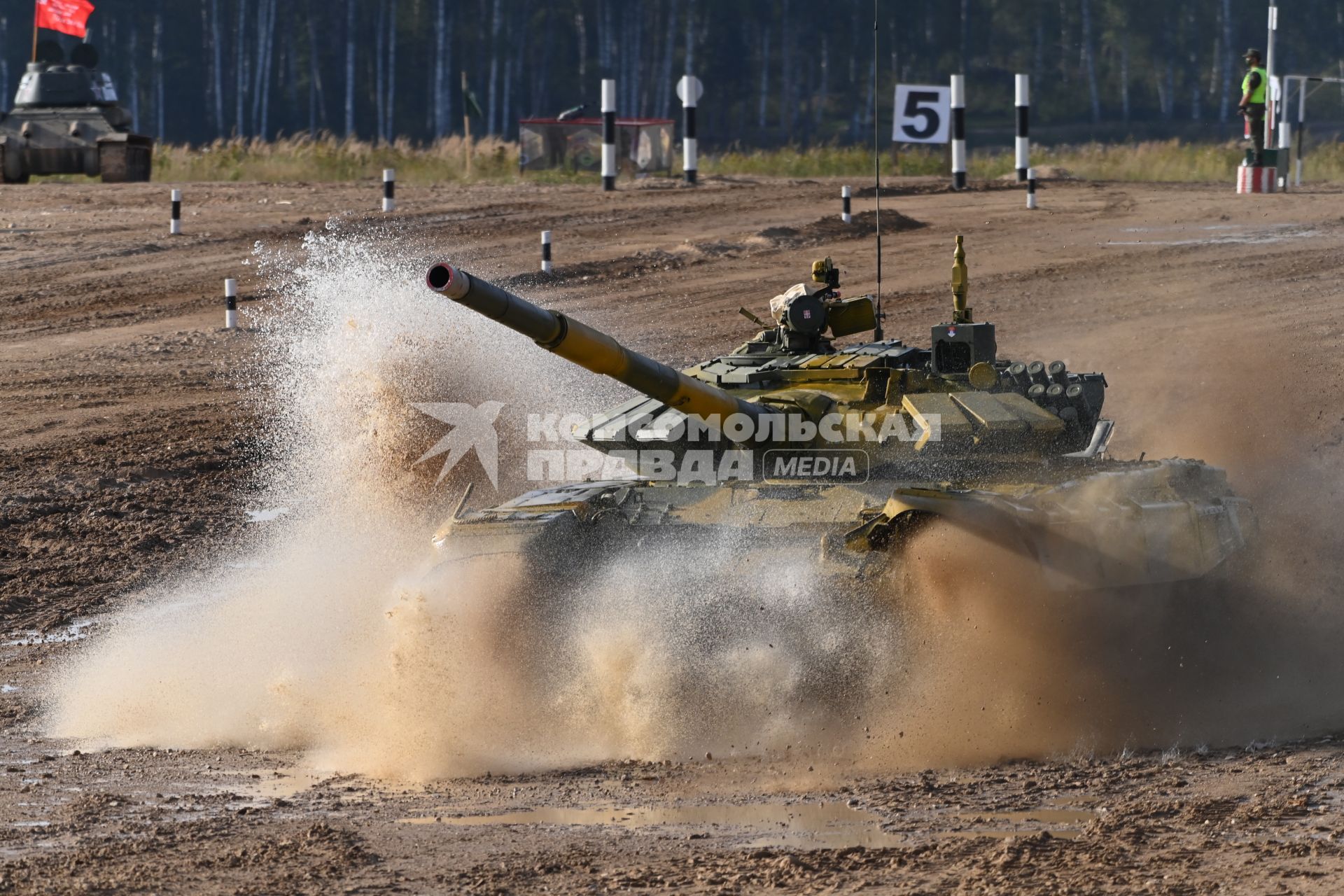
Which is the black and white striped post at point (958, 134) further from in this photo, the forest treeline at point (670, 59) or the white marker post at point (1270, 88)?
the forest treeline at point (670, 59)

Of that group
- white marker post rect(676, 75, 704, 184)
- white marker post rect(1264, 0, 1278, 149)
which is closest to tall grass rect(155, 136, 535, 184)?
white marker post rect(676, 75, 704, 184)

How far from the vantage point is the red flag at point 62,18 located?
1204 inches

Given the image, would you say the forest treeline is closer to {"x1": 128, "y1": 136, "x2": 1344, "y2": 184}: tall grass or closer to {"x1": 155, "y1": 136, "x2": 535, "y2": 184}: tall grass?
{"x1": 155, "y1": 136, "x2": 535, "y2": 184}: tall grass

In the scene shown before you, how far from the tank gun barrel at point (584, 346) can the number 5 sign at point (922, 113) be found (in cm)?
1700

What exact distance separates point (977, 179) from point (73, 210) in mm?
11818

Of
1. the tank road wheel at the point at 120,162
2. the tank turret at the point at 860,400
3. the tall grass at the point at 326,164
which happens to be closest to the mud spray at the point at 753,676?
the tank turret at the point at 860,400

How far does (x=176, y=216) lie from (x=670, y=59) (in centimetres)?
2968

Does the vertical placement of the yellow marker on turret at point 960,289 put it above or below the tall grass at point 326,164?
below

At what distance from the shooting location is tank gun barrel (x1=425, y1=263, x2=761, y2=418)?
27.0 feet

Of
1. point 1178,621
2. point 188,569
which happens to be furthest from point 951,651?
point 188,569

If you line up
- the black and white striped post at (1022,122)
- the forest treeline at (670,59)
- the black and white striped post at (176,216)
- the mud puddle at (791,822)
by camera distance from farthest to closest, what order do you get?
1. the forest treeline at (670,59)
2. the black and white striped post at (1022,122)
3. the black and white striped post at (176,216)
4. the mud puddle at (791,822)

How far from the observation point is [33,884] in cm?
702

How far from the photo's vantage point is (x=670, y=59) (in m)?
51.4

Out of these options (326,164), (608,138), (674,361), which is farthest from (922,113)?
(674,361)
